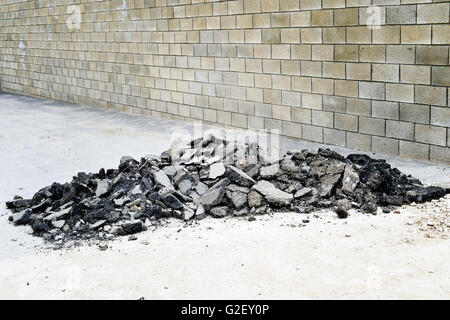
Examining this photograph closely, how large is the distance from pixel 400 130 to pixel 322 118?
125cm

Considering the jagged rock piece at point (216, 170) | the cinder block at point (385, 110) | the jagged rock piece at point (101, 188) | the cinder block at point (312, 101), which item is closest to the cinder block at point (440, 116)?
the cinder block at point (385, 110)

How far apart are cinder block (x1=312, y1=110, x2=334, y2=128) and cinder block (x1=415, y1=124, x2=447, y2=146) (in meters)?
1.32

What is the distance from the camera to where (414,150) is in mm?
6824

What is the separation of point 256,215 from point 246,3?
426 cm

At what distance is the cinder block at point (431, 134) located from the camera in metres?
6.50

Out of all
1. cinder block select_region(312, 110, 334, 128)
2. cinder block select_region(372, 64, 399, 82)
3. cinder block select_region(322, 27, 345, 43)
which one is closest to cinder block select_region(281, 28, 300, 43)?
cinder block select_region(322, 27, 345, 43)

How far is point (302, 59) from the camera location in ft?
25.8

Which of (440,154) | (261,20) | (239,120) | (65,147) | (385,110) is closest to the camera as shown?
(440,154)

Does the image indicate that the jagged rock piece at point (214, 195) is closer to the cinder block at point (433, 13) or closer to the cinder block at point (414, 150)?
the cinder block at point (414, 150)

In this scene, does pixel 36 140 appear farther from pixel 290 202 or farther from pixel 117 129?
pixel 290 202

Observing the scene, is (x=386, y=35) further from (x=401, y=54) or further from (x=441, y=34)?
(x=441, y=34)

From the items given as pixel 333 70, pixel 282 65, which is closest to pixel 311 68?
pixel 333 70

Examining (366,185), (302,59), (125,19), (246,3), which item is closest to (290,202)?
(366,185)

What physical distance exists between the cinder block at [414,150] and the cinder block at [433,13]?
146 centimetres
